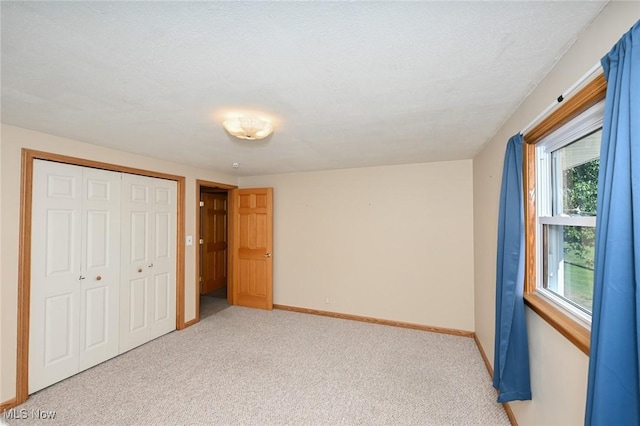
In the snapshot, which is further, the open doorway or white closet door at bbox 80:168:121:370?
the open doorway

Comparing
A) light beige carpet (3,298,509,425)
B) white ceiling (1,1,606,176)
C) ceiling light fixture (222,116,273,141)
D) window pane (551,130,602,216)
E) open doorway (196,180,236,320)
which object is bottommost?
light beige carpet (3,298,509,425)

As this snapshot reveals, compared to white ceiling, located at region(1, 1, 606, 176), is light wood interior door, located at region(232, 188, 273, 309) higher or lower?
lower

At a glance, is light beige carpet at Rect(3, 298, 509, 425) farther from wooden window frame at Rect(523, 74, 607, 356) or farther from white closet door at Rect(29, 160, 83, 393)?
wooden window frame at Rect(523, 74, 607, 356)

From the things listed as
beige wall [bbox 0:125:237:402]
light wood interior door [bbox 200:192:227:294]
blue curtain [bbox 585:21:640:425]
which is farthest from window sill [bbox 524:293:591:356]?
light wood interior door [bbox 200:192:227:294]

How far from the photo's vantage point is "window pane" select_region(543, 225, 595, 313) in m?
1.30

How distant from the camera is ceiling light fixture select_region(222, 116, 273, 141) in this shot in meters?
1.89

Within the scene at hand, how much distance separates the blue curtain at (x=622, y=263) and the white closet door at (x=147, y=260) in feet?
12.5

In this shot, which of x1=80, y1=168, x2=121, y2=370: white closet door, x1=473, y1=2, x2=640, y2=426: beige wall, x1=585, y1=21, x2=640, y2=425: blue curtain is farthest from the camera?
x1=80, y1=168, x2=121, y2=370: white closet door

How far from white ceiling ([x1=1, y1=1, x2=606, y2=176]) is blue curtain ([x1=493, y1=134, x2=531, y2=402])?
0.52 meters

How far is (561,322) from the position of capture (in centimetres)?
127

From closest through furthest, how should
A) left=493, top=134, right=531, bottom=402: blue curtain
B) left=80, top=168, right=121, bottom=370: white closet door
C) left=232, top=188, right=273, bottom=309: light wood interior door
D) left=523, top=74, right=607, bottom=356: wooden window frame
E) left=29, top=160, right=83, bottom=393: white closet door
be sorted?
left=523, top=74, right=607, bottom=356: wooden window frame → left=493, top=134, right=531, bottom=402: blue curtain → left=29, top=160, right=83, bottom=393: white closet door → left=80, top=168, right=121, bottom=370: white closet door → left=232, top=188, right=273, bottom=309: light wood interior door

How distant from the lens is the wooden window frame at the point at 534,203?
1068 mm

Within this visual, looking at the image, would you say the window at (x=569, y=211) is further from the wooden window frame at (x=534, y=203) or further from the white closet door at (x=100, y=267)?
the white closet door at (x=100, y=267)

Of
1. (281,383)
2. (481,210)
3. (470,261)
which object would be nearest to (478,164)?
(481,210)
